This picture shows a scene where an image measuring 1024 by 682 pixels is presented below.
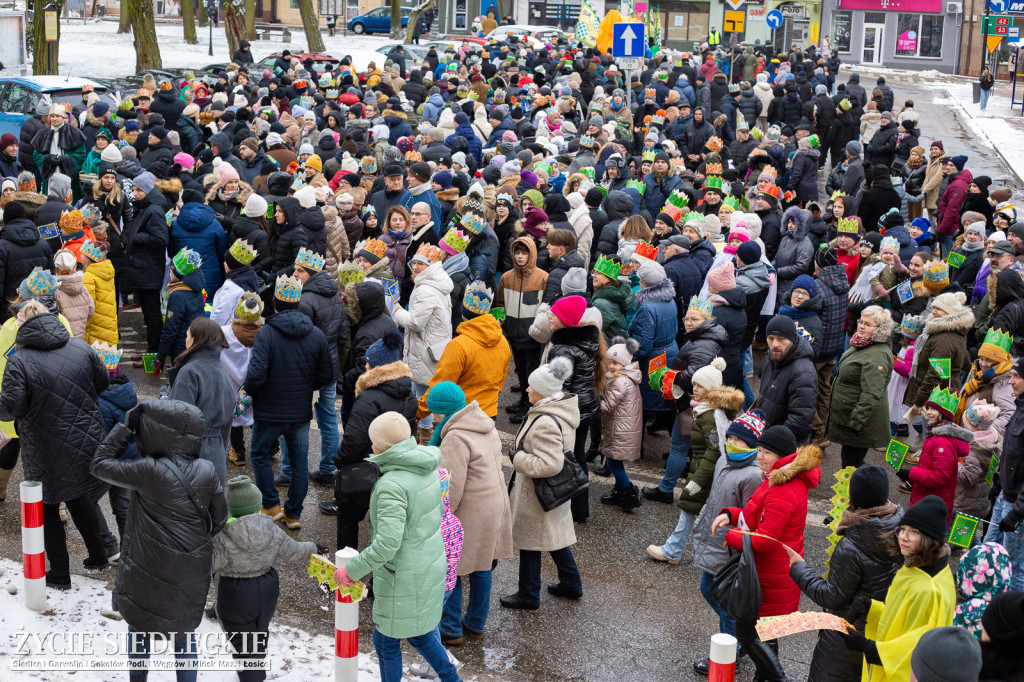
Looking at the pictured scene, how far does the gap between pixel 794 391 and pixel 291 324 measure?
371cm

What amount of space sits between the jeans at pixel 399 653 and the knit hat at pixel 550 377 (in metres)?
1.73

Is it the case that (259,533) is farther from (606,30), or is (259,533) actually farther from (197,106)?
(606,30)

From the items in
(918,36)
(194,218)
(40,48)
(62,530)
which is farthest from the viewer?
(918,36)

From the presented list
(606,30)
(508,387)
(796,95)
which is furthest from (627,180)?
(606,30)

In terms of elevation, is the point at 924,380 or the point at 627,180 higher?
the point at 627,180

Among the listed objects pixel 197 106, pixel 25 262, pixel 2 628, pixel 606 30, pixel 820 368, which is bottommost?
pixel 2 628

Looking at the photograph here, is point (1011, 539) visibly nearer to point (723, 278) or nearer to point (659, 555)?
point (659, 555)

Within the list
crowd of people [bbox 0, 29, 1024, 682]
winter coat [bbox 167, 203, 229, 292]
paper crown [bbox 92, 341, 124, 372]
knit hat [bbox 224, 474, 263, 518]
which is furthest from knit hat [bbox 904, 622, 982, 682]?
winter coat [bbox 167, 203, 229, 292]

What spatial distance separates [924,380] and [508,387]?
13.6 feet

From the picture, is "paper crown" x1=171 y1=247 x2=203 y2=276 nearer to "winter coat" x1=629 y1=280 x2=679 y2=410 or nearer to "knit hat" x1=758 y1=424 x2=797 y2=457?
"winter coat" x1=629 y1=280 x2=679 y2=410

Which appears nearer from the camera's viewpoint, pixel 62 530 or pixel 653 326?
pixel 62 530

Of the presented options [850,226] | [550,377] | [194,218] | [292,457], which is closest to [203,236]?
[194,218]

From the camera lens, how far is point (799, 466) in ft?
19.3

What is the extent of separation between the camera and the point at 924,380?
9125mm
